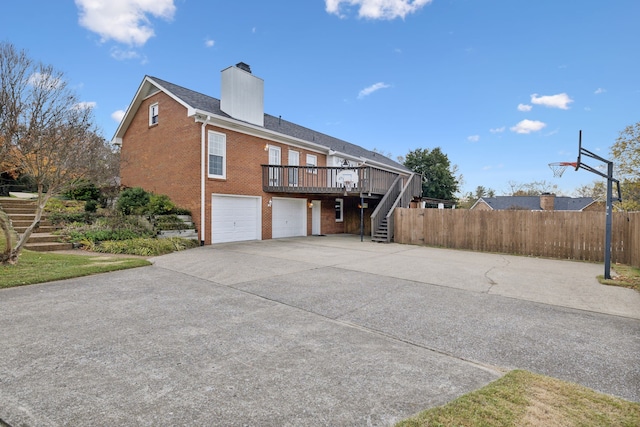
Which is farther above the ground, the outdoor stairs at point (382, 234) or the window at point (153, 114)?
the window at point (153, 114)

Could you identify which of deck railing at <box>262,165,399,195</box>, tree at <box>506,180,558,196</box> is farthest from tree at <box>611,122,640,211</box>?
tree at <box>506,180,558,196</box>

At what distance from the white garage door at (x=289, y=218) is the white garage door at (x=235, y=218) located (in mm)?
1146

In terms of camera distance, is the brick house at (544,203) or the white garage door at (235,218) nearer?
the white garage door at (235,218)

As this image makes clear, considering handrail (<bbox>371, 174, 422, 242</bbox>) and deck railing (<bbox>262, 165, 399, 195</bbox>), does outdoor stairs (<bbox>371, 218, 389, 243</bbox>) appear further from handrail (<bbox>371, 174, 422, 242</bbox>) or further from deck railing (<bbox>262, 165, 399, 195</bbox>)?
deck railing (<bbox>262, 165, 399, 195</bbox>)

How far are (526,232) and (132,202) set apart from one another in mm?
15882

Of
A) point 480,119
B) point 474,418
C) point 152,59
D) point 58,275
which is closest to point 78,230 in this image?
point 58,275

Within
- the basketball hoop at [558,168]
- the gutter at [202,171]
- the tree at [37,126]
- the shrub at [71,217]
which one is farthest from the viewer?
the gutter at [202,171]

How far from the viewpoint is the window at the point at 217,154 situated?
13.5m

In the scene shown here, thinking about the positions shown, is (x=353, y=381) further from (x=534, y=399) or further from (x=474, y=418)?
(x=534, y=399)

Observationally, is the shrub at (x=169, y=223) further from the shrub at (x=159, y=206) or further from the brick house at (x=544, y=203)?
the brick house at (x=544, y=203)

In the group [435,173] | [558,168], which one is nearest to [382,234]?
[558,168]

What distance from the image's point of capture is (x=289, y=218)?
1744cm

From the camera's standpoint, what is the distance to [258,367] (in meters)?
3.11

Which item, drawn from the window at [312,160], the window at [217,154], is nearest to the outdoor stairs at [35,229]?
the window at [217,154]
